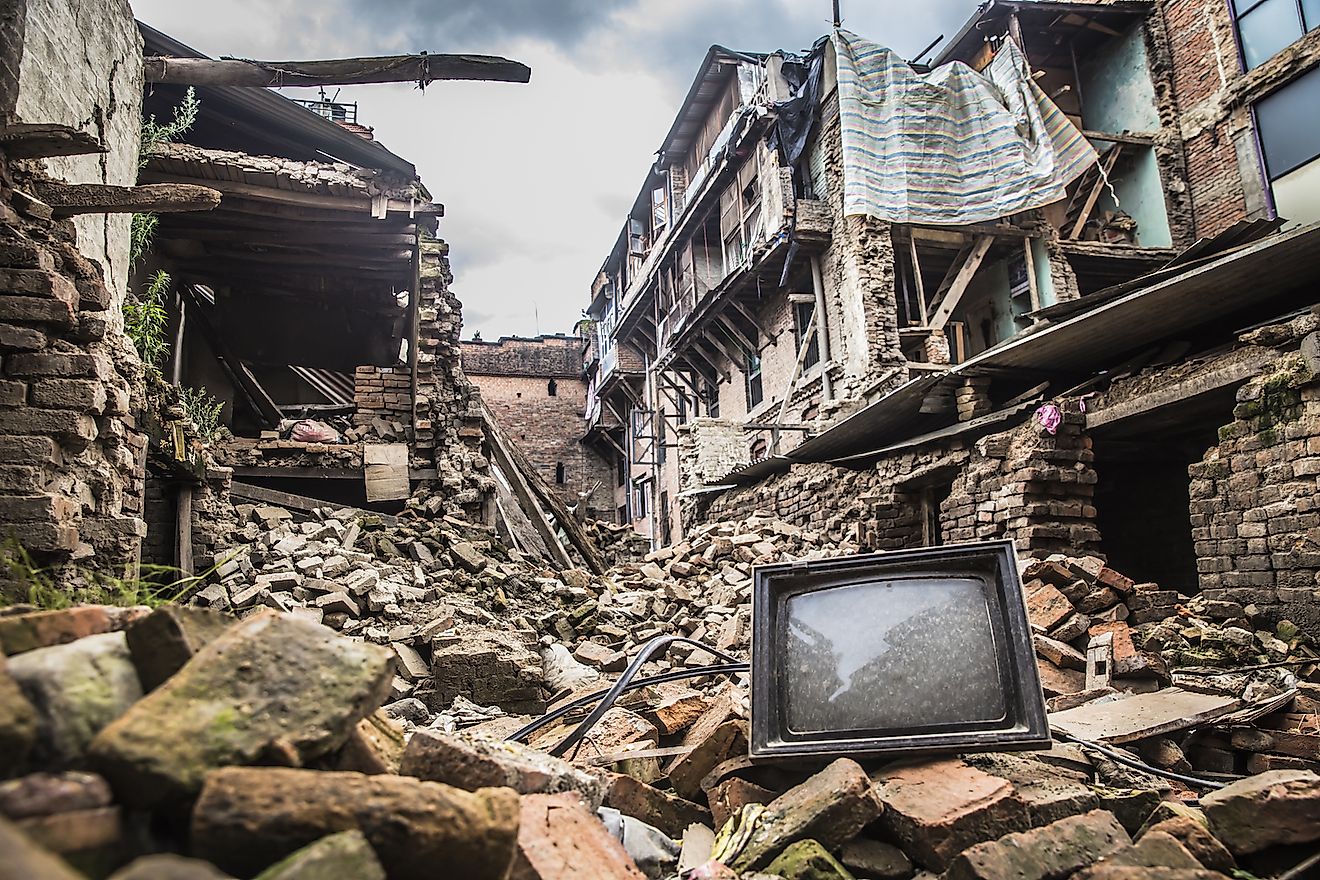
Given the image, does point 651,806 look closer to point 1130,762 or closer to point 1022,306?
point 1130,762

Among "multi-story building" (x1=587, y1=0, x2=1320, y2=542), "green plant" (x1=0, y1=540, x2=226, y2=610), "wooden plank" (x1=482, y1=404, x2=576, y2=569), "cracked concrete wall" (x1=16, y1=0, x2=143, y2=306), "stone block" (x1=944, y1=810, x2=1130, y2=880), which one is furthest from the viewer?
"multi-story building" (x1=587, y1=0, x2=1320, y2=542)

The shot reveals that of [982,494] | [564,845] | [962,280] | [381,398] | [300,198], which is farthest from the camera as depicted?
[962,280]

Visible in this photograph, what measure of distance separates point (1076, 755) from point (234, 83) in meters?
9.56

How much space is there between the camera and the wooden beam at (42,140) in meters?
3.86

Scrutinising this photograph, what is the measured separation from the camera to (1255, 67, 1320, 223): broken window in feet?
40.8

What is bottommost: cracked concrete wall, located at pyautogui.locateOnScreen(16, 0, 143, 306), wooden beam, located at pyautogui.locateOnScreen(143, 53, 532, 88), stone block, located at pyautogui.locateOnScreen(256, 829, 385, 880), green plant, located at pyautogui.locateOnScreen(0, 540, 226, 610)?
stone block, located at pyautogui.locateOnScreen(256, 829, 385, 880)

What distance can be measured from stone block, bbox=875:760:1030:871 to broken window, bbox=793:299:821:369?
1307 cm

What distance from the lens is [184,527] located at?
7090 millimetres

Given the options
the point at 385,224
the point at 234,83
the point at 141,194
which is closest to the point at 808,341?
the point at 385,224

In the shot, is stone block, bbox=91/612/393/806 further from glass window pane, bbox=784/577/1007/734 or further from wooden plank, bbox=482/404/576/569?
wooden plank, bbox=482/404/576/569

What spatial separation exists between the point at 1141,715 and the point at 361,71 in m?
9.03

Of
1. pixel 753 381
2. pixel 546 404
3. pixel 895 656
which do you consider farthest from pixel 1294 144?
pixel 546 404

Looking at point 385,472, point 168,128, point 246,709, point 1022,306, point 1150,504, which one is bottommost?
point 246,709

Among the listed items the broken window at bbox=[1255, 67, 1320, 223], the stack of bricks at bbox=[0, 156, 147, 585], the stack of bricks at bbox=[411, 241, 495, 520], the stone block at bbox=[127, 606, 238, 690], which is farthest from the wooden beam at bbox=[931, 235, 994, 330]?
the stone block at bbox=[127, 606, 238, 690]
